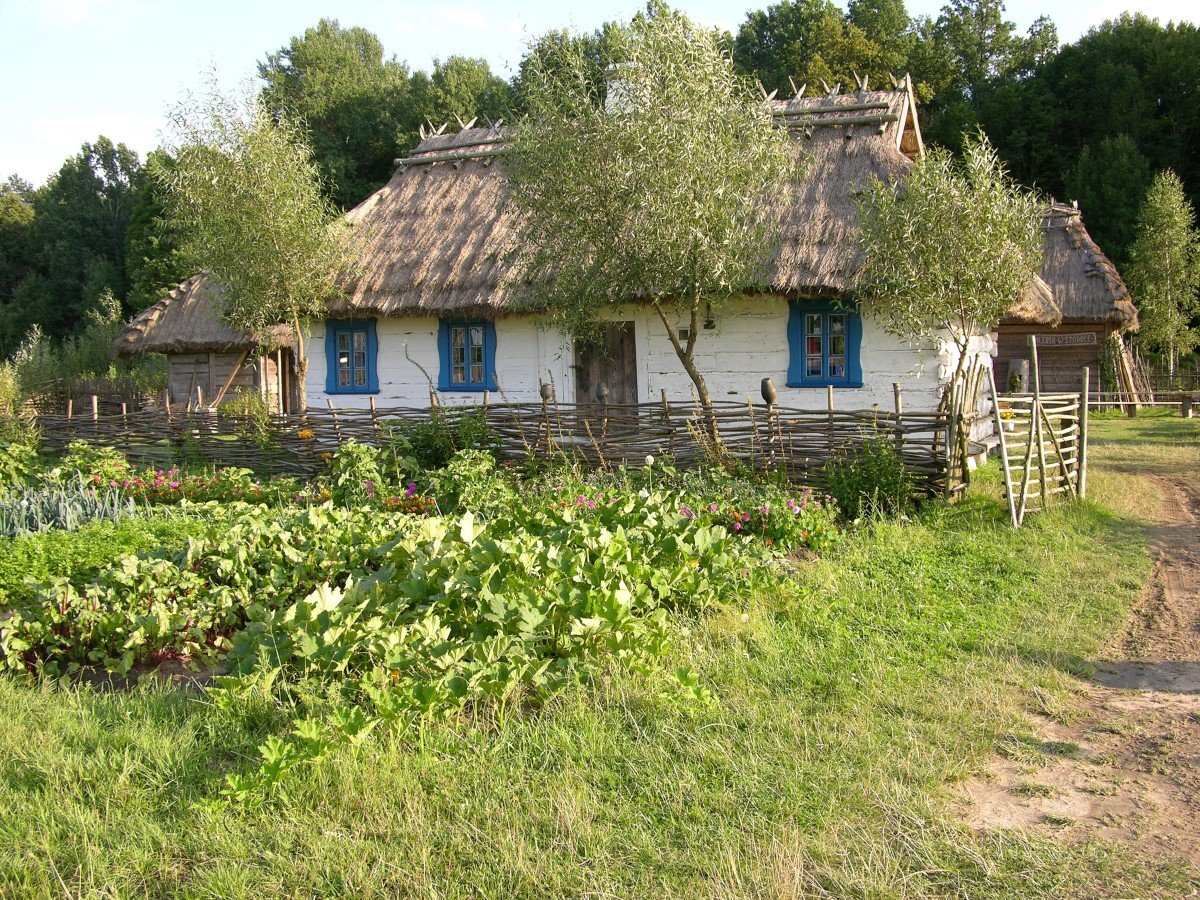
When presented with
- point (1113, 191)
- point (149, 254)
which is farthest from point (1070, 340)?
point (149, 254)

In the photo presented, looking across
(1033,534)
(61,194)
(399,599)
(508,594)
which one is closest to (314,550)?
(399,599)

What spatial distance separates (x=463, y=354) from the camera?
14789 millimetres

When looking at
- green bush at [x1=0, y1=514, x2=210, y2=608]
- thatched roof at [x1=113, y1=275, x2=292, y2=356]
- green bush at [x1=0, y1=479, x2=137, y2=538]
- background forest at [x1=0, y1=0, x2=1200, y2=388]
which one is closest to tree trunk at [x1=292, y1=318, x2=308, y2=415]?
thatched roof at [x1=113, y1=275, x2=292, y2=356]

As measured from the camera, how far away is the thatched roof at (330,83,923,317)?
12.1 m

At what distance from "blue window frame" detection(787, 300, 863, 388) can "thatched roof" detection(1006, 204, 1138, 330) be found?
36.3 ft

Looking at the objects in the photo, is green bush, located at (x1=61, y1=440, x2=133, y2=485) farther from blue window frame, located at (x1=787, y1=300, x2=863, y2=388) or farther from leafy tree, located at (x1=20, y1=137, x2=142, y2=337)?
leafy tree, located at (x1=20, y1=137, x2=142, y2=337)

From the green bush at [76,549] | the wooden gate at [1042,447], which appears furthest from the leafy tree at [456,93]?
the green bush at [76,549]

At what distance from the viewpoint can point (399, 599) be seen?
4801mm

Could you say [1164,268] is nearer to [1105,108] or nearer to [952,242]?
[1105,108]

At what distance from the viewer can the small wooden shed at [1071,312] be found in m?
21.3

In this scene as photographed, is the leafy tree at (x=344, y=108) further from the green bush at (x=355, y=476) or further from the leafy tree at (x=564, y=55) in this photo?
the green bush at (x=355, y=476)

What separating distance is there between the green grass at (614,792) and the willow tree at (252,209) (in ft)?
31.2

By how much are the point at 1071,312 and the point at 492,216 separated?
14.0 metres

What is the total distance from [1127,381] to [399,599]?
2191 cm
